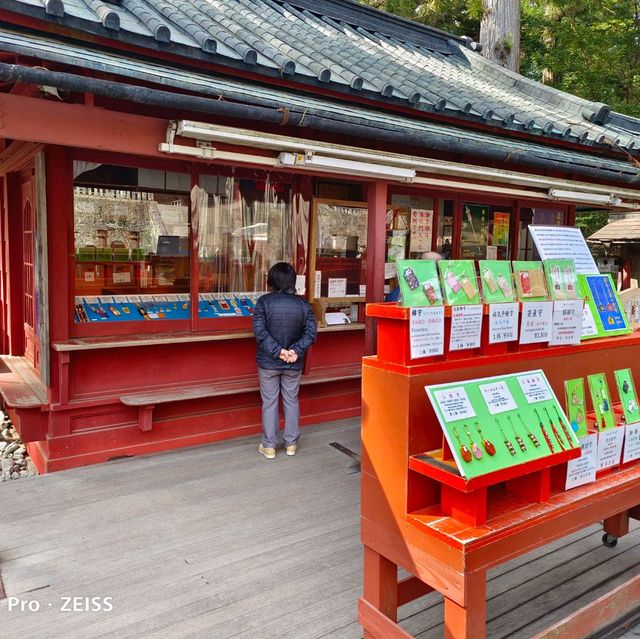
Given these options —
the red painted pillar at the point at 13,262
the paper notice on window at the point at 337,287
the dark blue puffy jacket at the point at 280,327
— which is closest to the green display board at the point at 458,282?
the dark blue puffy jacket at the point at 280,327

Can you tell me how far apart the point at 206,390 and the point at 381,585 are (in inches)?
120

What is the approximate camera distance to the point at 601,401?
9.16 feet

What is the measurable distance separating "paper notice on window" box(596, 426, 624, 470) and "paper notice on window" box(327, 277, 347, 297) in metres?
3.76

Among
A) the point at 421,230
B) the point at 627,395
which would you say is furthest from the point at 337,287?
the point at 627,395

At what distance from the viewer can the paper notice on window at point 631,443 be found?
110 inches

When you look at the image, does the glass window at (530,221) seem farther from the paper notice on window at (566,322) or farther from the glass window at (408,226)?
the paper notice on window at (566,322)

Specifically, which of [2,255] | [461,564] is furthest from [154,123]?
[2,255]

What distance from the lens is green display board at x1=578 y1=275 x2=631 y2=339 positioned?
3.01 m

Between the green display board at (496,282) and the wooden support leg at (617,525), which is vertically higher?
the green display board at (496,282)

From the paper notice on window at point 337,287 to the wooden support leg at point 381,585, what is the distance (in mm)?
3900

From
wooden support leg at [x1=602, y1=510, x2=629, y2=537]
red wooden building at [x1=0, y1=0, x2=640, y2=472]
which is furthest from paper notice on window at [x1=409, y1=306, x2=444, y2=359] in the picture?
wooden support leg at [x1=602, y1=510, x2=629, y2=537]

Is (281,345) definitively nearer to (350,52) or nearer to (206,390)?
(206,390)

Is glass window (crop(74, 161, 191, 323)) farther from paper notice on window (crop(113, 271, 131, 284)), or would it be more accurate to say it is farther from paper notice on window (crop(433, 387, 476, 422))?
paper notice on window (crop(433, 387, 476, 422))

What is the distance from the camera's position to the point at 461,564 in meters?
1.99
